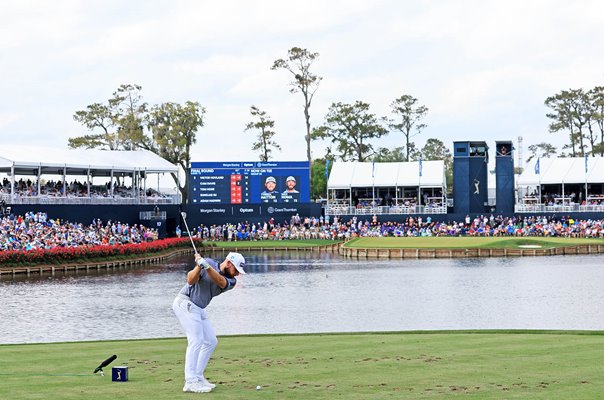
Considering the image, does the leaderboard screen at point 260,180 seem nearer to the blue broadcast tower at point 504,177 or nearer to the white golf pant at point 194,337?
the blue broadcast tower at point 504,177

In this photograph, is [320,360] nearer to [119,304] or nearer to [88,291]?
[119,304]

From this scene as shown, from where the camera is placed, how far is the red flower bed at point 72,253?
53.5m

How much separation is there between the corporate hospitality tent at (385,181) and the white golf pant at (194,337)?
76.6 meters

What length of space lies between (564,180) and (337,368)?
75.1 metres

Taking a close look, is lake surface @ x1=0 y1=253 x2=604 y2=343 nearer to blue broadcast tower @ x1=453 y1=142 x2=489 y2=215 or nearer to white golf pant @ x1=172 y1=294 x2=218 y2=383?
white golf pant @ x1=172 y1=294 x2=218 y2=383

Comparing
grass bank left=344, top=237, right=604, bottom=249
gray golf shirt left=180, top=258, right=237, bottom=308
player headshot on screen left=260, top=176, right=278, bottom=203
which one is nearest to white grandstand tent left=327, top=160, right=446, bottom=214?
player headshot on screen left=260, top=176, right=278, bottom=203

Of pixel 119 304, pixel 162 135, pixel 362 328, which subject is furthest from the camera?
pixel 162 135

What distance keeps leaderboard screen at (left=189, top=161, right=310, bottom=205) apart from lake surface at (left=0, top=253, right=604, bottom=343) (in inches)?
956

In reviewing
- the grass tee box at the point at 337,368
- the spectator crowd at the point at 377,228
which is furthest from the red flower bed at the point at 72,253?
the grass tee box at the point at 337,368

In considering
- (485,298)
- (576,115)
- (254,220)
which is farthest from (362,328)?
(576,115)

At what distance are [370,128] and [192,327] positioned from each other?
9738 cm

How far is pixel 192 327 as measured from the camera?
12.9 metres

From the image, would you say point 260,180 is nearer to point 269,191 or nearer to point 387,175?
point 269,191

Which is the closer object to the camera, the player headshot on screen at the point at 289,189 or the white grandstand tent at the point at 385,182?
the player headshot on screen at the point at 289,189
